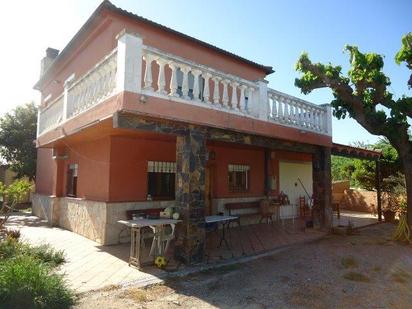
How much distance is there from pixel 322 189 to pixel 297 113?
9.45 ft

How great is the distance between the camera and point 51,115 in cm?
1125

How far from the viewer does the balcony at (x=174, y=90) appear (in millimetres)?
6039

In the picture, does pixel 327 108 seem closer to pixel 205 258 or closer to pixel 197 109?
pixel 197 109

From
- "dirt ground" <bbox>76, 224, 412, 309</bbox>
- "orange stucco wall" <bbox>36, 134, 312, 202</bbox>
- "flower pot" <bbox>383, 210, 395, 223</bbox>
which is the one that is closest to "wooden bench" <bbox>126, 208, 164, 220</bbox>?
"orange stucco wall" <bbox>36, 134, 312, 202</bbox>

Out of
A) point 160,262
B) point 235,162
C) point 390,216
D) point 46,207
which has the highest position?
point 235,162

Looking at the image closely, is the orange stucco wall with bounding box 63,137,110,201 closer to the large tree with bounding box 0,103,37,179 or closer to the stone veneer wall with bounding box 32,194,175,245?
the stone veneer wall with bounding box 32,194,175,245

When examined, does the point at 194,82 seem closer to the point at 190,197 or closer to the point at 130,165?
the point at 190,197

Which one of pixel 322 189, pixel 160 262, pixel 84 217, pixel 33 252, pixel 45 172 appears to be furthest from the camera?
pixel 45 172

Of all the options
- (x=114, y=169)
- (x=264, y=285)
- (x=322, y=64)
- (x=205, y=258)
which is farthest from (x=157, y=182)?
(x=322, y=64)

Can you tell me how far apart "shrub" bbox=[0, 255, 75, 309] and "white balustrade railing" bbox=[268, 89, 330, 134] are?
6.51m


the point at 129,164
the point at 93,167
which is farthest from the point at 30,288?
the point at 93,167

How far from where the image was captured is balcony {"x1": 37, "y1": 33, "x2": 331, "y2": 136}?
6.04m

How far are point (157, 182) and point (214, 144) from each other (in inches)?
95.3

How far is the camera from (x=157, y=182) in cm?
1012
